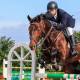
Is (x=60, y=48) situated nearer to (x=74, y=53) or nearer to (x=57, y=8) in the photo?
(x=74, y=53)

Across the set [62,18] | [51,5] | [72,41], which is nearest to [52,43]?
[72,41]

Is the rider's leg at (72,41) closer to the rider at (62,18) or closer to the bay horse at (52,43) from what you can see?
the rider at (62,18)

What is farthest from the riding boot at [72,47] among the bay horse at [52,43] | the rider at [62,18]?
the bay horse at [52,43]

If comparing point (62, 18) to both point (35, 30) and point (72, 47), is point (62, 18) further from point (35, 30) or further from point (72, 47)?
point (35, 30)

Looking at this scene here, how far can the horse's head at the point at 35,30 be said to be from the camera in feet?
14.6

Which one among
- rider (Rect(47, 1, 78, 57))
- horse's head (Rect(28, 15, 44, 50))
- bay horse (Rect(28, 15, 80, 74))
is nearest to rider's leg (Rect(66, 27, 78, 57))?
rider (Rect(47, 1, 78, 57))

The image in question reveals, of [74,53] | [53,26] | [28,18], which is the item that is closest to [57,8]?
[53,26]

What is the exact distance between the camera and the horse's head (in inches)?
175

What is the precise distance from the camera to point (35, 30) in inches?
181

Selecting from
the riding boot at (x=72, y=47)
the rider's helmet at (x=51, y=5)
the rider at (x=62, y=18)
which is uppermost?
the rider's helmet at (x=51, y=5)

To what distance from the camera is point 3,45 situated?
1828cm

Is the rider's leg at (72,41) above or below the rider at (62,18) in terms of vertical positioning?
below

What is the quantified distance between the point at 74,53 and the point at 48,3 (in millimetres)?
1513

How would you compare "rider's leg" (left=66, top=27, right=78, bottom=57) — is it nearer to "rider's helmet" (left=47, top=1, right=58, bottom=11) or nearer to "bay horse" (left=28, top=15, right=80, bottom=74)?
"bay horse" (left=28, top=15, right=80, bottom=74)
